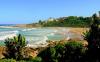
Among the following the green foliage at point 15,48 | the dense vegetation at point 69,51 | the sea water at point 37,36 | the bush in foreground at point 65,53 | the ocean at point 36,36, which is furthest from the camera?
the sea water at point 37,36

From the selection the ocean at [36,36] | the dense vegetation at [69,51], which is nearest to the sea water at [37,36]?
the ocean at [36,36]

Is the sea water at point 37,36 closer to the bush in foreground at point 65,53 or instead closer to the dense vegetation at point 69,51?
the dense vegetation at point 69,51

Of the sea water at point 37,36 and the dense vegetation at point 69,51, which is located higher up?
the dense vegetation at point 69,51

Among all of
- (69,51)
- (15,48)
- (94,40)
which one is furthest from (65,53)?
(15,48)

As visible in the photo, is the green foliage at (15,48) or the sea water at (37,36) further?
the sea water at (37,36)

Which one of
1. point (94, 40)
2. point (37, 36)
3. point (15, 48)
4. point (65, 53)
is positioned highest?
point (94, 40)

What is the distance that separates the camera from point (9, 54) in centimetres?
3403

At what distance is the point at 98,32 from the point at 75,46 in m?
3.48

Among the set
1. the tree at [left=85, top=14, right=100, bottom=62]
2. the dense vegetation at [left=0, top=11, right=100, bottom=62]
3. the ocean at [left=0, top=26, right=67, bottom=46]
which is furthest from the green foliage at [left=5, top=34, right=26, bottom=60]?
the ocean at [left=0, top=26, right=67, bottom=46]

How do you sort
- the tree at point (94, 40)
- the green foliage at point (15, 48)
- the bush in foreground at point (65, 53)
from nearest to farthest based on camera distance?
the tree at point (94, 40) < the bush in foreground at point (65, 53) < the green foliage at point (15, 48)

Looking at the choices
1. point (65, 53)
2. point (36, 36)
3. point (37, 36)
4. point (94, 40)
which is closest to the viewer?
point (94, 40)

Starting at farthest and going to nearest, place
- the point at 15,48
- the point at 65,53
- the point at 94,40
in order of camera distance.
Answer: the point at 65,53
the point at 15,48
the point at 94,40

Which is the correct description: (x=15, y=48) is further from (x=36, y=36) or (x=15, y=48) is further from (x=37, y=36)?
(x=37, y=36)

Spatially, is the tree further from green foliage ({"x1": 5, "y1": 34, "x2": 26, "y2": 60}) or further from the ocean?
the ocean
